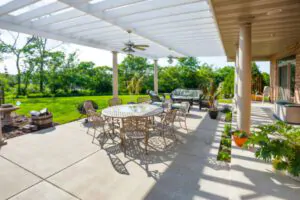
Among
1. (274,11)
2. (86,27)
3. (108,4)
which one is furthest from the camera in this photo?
(86,27)

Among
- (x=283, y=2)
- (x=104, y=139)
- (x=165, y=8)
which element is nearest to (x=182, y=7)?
(x=165, y=8)

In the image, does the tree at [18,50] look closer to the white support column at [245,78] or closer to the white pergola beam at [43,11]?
the white pergola beam at [43,11]

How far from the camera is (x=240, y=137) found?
3.37 meters

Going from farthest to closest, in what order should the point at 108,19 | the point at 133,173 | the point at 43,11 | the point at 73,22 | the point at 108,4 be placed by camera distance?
the point at 73,22 → the point at 108,19 → the point at 43,11 → the point at 108,4 → the point at 133,173

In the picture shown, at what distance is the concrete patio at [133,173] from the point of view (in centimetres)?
233

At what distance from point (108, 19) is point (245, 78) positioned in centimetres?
356

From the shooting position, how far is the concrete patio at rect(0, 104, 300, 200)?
2.33 meters

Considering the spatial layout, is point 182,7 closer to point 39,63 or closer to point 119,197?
point 119,197

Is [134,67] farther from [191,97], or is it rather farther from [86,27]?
[86,27]

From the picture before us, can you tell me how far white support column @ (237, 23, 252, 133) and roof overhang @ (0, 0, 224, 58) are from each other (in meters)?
0.86

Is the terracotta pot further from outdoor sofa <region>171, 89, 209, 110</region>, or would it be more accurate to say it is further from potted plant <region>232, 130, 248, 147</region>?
outdoor sofa <region>171, 89, 209, 110</region>

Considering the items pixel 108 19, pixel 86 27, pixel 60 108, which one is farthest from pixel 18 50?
pixel 108 19

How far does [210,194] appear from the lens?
2.34 meters

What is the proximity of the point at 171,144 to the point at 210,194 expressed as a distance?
6.03 feet
